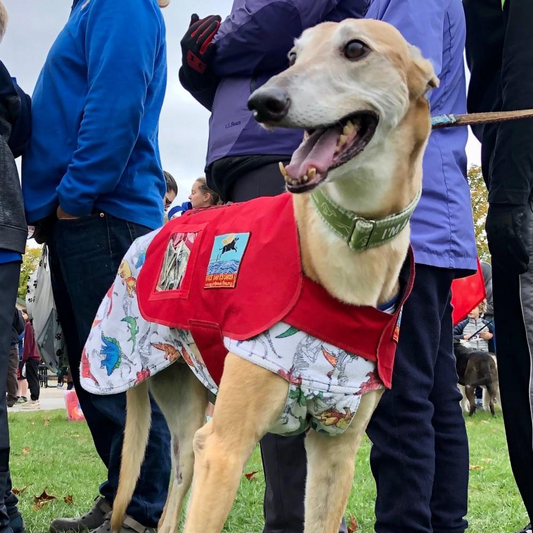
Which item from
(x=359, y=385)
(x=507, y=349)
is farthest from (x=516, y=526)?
(x=359, y=385)

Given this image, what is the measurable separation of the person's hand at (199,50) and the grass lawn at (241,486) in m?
2.26

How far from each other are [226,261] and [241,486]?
111 inches

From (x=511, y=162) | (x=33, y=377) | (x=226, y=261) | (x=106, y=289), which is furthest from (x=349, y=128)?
(x=33, y=377)

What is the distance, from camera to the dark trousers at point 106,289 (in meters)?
3.09

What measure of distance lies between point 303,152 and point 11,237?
5.08 feet

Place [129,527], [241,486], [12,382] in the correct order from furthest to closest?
[12,382]
[241,486]
[129,527]

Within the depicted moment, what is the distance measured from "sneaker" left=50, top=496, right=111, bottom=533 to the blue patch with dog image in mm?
1803

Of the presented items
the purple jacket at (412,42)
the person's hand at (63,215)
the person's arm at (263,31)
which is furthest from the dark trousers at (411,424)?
the person's hand at (63,215)

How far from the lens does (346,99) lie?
1.80m

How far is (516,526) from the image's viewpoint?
357 centimetres

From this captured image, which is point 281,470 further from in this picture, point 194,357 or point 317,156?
point 317,156

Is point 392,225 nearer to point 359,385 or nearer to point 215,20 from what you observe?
point 359,385

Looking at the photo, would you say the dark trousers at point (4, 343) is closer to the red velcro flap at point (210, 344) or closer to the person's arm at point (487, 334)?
the red velcro flap at point (210, 344)

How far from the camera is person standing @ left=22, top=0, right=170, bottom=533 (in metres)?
2.96
